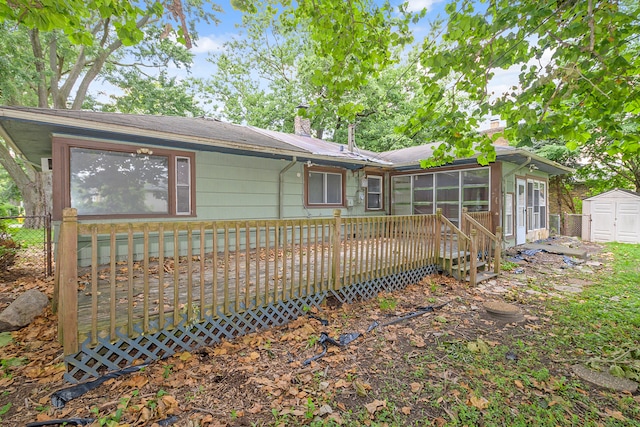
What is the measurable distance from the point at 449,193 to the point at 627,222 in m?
8.44

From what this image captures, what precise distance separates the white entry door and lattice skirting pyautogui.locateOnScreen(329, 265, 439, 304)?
539cm

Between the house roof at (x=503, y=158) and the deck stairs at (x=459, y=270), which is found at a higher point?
the house roof at (x=503, y=158)

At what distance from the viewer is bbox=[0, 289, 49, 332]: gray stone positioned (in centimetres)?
378

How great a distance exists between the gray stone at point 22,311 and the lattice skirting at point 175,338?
1.98m

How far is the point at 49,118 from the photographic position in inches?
173

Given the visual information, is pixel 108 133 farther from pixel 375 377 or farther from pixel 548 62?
pixel 548 62

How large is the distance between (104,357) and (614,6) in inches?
220

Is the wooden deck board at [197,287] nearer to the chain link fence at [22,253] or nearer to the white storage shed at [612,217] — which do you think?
the chain link fence at [22,253]

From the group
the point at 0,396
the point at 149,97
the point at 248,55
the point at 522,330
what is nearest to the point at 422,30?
the point at 522,330

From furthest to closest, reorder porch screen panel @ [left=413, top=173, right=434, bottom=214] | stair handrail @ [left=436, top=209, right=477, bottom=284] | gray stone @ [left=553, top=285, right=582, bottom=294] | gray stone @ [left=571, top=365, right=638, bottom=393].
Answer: porch screen panel @ [left=413, top=173, right=434, bottom=214] < stair handrail @ [left=436, top=209, right=477, bottom=284] < gray stone @ [left=553, top=285, right=582, bottom=294] < gray stone @ [left=571, top=365, right=638, bottom=393]

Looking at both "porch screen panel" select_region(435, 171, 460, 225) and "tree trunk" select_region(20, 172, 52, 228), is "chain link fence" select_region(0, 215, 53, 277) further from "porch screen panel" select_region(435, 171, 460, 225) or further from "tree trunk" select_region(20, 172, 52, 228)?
"porch screen panel" select_region(435, 171, 460, 225)

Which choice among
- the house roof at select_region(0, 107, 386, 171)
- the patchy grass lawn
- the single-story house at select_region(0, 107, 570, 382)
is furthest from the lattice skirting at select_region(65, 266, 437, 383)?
the house roof at select_region(0, 107, 386, 171)

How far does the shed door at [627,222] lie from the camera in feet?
38.8

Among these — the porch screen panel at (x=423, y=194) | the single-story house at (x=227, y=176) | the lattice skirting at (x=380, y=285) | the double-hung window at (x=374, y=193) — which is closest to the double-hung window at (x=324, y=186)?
the single-story house at (x=227, y=176)
